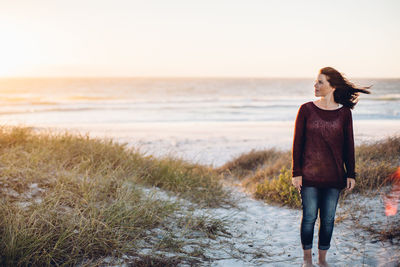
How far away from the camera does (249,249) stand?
3.76 meters

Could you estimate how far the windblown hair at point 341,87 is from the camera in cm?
299

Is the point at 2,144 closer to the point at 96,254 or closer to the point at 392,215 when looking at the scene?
the point at 96,254

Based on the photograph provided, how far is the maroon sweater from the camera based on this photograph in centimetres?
298

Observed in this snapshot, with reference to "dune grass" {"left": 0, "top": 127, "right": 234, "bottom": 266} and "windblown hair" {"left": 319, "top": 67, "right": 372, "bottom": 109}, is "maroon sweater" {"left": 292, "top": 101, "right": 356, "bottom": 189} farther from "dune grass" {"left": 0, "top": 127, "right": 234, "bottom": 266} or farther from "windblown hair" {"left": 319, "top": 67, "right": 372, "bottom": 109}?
"dune grass" {"left": 0, "top": 127, "right": 234, "bottom": 266}

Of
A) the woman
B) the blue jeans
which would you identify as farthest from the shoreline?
the woman

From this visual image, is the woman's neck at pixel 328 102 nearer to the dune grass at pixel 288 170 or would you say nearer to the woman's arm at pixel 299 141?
the woman's arm at pixel 299 141

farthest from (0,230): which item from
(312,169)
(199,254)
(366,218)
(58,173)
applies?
(366,218)

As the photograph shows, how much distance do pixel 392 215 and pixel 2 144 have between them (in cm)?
677

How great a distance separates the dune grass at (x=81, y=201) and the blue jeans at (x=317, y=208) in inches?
51.9

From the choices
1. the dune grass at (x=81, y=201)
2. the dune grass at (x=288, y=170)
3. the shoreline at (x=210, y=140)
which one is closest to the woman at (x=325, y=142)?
the dune grass at (x=81, y=201)

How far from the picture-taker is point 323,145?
300 centimetres

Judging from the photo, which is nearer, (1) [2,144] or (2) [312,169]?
(2) [312,169]

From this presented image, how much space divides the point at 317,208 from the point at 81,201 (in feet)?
9.35

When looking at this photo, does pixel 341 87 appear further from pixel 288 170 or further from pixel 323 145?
pixel 288 170
